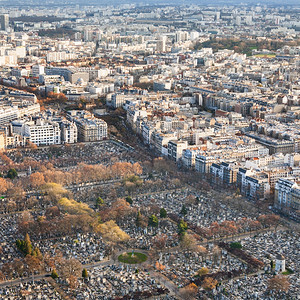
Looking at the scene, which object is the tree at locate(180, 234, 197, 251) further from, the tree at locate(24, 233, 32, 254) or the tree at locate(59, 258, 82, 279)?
the tree at locate(24, 233, 32, 254)

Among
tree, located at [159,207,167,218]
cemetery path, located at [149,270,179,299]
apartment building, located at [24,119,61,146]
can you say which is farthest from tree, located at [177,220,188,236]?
apartment building, located at [24,119,61,146]

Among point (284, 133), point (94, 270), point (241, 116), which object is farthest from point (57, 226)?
point (241, 116)

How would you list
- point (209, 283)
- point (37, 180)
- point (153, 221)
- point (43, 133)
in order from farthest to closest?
point (43, 133)
point (37, 180)
point (153, 221)
point (209, 283)

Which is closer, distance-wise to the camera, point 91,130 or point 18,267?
point 18,267

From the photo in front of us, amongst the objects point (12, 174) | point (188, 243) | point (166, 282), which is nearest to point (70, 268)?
point (166, 282)

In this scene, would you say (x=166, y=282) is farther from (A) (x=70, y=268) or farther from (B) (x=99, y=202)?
(B) (x=99, y=202)

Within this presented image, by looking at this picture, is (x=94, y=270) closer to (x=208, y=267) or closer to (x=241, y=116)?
(x=208, y=267)

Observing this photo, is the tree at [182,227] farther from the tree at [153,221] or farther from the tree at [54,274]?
the tree at [54,274]
